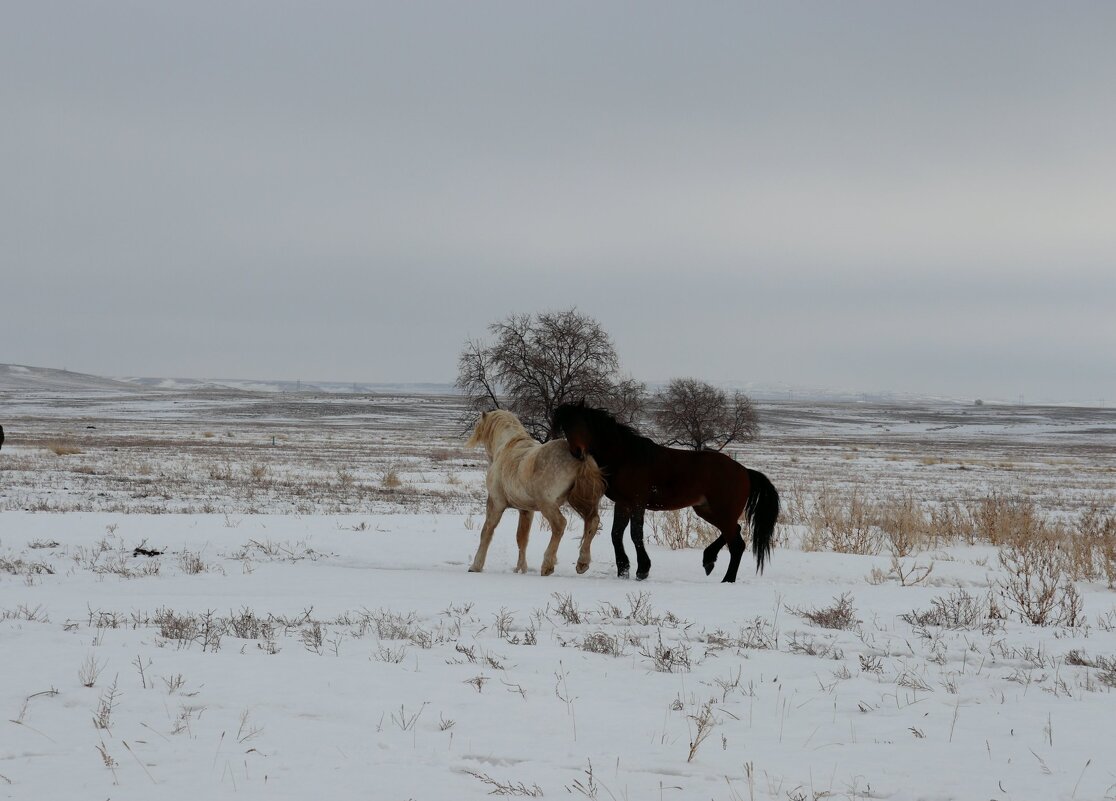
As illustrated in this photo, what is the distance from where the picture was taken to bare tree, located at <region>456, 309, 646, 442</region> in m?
26.7

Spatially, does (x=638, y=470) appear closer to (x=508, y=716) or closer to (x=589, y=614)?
(x=589, y=614)

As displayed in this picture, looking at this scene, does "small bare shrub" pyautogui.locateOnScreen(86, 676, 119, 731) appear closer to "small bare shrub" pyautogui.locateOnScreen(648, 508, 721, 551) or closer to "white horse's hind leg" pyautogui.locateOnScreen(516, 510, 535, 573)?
"white horse's hind leg" pyautogui.locateOnScreen(516, 510, 535, 573)

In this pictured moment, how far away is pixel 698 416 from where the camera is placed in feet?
146

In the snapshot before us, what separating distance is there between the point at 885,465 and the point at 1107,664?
40207 mm

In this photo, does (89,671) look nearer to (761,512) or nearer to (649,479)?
(649,479)

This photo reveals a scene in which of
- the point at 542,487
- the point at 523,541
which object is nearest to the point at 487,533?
the point at 523,541

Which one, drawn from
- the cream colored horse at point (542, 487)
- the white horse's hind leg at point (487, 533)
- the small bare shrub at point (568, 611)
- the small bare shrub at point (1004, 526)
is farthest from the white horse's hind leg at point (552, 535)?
the small bare shrub at point (1004, 526)

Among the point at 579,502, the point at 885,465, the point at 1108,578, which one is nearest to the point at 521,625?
the point at 579,502

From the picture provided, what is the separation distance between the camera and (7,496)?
619 inches

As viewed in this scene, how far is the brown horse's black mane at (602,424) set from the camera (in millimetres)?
8812

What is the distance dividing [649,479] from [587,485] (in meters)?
0.68

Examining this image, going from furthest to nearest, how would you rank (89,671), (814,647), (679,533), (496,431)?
(679,533), (496,431), (814,647), (89,671)

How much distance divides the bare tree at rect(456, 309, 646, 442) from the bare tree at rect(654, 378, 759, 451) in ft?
50.8

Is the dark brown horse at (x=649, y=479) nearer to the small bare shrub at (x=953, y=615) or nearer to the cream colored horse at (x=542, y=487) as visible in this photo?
the cream colored horse at (x=542, y=487)
